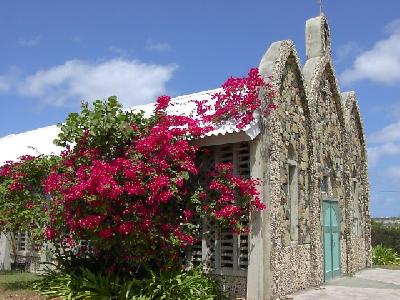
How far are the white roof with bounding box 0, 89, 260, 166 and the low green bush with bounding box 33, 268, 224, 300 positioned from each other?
9.29 ft

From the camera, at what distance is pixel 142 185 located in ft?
29.0

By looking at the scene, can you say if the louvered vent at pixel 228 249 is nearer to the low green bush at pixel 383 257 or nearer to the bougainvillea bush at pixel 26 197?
the bougainvillea bush at pixel 26 197

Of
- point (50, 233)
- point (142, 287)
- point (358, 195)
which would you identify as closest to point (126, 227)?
point (142, 287)

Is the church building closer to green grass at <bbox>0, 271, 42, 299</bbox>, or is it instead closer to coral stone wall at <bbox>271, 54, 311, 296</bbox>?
coral stone wall at <bbox>271, 54, 311, 296</bbox>

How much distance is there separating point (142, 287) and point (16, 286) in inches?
144

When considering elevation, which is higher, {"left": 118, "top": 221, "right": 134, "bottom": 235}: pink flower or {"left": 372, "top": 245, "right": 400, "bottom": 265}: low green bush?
{"left": 118, "top": 221, "right": 134, "bottom": 235}: pink flower

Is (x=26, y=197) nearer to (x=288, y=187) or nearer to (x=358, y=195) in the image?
(x=288, y=187)

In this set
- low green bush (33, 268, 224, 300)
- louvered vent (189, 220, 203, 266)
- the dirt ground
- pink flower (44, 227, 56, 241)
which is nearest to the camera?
low green bush (33, 268, 224, 300)

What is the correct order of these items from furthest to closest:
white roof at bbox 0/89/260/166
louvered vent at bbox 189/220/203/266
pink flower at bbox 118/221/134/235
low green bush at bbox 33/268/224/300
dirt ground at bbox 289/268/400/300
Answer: dirt ground at bbox 289/268/400/300 < louvered vent at bbox 189/220/203/266 < white roof at bbox 0/89/260/166 < low green bush at bbox 33/268/224/300 < pink flower at bbox 118/221/134/235

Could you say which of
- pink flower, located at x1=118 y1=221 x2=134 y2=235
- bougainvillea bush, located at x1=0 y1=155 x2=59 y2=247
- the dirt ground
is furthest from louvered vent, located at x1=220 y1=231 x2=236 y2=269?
bougainvillea bush, located at x1=0 y1=155 x2=59 y2=247

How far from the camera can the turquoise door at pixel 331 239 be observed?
13641 millimetres

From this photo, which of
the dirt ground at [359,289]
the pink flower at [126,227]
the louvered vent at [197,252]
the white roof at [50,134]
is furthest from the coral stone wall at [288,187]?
the pink flower at [126,227]

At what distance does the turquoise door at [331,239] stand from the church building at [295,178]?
1.1 inches

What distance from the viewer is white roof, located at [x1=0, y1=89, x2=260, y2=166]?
32.0ft
